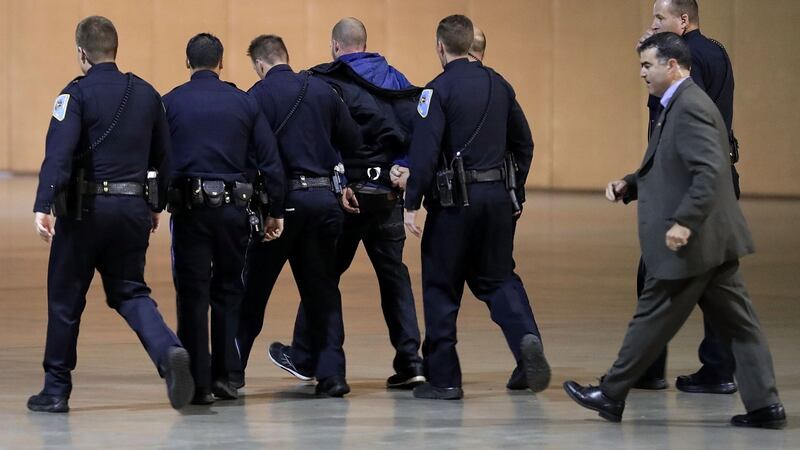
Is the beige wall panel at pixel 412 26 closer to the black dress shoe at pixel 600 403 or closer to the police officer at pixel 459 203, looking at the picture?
the police officer at pixel 459 203

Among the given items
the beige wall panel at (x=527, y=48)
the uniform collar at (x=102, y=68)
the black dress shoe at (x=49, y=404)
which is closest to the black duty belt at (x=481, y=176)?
the uniform collar at (x=102, y=68)

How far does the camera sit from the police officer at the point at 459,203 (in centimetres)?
652

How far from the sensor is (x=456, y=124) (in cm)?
657

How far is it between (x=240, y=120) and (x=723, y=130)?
2001 mm

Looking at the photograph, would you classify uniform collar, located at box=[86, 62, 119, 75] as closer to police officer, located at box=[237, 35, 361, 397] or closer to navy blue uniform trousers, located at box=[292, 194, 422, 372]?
police officer, located at box=[237, 35, 361, 397]

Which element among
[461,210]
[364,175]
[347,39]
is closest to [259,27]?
[347,39]

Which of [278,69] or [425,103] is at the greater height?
[278,69]

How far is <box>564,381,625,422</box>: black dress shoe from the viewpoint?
5945 millimetres

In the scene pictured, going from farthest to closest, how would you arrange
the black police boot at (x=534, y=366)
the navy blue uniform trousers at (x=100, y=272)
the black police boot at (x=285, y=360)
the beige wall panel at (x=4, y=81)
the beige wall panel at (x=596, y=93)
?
the beige wall panel at (x=4, y=81)
the beige wall panel at (x=596, y=93)
the black police boot at (x=285, y=360)
the black police boot at (x=534, y=366)
the navy blue uniform trousers at (x=100, y=272)

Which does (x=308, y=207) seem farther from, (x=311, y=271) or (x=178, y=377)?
(x=178, y=377)

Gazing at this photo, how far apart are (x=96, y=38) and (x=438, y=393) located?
2.08m

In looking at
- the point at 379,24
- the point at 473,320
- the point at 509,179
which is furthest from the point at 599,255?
the point at 379,24

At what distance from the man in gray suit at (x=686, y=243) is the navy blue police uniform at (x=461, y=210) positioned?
79 centimetres

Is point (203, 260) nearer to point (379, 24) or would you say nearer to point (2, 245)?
point (2, 245)
